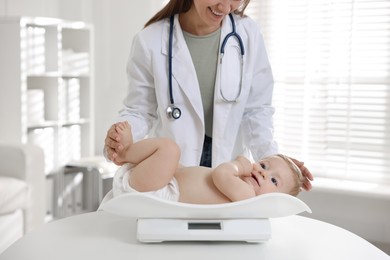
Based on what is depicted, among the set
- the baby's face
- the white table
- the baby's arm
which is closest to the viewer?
the white table

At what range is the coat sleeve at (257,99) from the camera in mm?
1874

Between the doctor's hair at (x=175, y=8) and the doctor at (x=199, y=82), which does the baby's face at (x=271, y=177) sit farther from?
the doctor's hair at (x=175, y=8)

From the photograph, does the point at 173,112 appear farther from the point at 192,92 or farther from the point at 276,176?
the point at 276,176

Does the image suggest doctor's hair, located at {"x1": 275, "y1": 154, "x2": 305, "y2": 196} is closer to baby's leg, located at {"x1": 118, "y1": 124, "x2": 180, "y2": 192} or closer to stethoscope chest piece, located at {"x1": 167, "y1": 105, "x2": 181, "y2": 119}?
baby's leg, located at {"x1": 118, "y1": 124, "x2": 180, "y2": 192}

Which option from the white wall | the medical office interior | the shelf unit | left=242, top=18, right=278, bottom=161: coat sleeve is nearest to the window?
the medical office interior

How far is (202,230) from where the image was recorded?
122 centimetres

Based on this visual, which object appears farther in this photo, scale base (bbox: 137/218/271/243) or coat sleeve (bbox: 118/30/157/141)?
coat sleeve (bbox: 118/30/157/141)

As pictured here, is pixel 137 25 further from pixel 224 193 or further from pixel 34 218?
pixel 224 193

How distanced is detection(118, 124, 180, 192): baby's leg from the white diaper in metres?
0.01

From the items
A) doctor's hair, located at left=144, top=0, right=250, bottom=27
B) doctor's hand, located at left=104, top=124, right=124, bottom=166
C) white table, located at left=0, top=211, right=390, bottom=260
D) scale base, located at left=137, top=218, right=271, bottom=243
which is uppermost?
doctor's hair, located at left=144, top=0, right=250, bottom=27

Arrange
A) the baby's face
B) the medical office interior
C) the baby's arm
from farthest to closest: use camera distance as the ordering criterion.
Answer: the medical office interior, the baby's face, the baby's arm

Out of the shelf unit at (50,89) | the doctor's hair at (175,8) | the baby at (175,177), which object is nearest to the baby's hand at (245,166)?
the baby at (175,177)

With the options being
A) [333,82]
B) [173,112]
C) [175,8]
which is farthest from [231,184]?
[333,82]

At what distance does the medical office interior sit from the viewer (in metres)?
3.42
